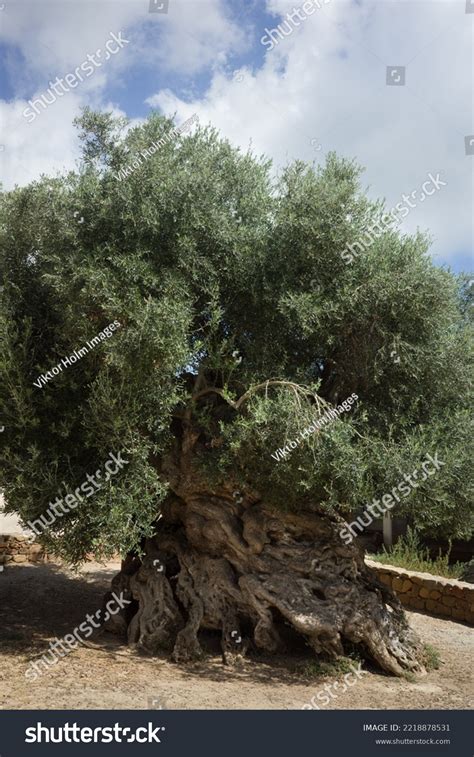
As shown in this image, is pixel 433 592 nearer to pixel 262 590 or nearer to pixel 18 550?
pixel 262 590

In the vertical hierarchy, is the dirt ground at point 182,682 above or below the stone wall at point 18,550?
below

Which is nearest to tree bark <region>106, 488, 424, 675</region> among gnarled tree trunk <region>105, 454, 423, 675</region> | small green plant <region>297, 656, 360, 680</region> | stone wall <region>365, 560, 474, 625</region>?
gnarled tree trunk <region>105, 454, 423, 675</region>

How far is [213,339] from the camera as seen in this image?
33.4 feet

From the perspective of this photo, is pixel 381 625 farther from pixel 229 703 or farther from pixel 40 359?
pixel 40 359

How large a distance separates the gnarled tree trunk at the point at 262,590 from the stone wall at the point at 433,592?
122 inches

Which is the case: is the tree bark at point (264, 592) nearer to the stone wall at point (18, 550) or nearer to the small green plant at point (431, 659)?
the small green plant at point (431, 659)

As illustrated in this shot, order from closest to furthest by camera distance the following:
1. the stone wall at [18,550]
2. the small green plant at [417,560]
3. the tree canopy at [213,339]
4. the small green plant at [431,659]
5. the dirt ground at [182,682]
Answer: the dirt ground at [182,682] < the tree canopy at [213,339] < the small green plant at [431,659] < the small green plant at [417,560] < the stone wall at [18,550]

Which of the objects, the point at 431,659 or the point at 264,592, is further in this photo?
the point at 431,659

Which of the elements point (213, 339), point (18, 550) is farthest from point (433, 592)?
point (18, 550)

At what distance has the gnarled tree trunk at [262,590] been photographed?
32.8 feet

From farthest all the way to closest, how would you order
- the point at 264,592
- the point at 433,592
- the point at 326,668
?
1. the point at 433,592
2. the point at 264,592
3. the point at 326,668

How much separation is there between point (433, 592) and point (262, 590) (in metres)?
5.66

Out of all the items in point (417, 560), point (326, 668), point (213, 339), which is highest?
point (213, 339)

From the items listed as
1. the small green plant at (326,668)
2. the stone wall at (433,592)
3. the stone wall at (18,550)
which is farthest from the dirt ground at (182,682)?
the stone wall at (18,550)
